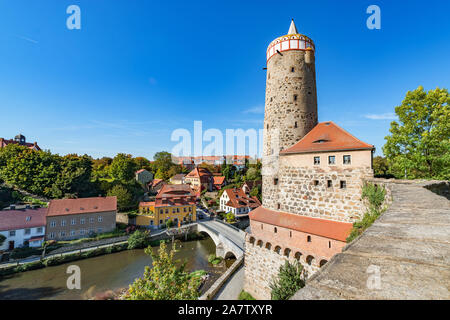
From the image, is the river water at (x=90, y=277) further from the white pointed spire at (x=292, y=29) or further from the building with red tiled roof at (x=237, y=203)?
the white pointed spire at (x=292, y=29)

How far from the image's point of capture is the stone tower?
12312 mm

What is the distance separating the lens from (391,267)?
173 centimetres

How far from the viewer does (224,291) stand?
46.0 feet

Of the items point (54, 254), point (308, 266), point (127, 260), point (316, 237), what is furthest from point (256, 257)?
point (54, 254)

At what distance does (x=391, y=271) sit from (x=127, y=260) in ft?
90.6

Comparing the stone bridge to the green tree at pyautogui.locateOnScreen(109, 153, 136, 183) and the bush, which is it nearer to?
the bush

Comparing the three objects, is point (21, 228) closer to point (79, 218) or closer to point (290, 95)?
point (79, 218)

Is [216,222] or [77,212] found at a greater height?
[77,212]

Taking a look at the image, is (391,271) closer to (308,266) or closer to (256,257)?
(308,266)

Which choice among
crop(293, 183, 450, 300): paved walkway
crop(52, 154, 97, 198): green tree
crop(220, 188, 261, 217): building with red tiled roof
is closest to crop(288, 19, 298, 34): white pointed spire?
crop(293, 183, 450, 300): paved walkway

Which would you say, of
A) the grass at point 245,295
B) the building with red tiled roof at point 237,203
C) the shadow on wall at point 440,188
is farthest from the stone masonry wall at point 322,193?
the building with red tiled roof at point 237,203

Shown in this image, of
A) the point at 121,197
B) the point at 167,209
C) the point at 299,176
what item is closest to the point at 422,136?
the point at 299,176

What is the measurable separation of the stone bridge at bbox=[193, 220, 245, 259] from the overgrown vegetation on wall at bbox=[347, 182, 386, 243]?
42.8 ft
